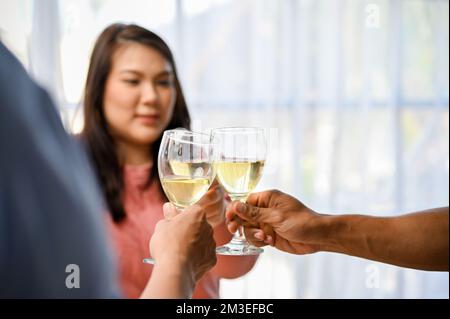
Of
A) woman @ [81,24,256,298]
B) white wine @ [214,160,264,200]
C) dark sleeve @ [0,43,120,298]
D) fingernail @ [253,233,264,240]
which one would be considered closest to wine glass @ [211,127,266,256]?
white wine @ [214,160,264,200]

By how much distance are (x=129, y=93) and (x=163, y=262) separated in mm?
755

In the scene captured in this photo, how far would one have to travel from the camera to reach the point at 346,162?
2037mm

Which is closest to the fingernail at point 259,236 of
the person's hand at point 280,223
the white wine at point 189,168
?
the person's hand at point 280,223

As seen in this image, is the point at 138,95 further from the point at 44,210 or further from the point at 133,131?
the point at 44,210

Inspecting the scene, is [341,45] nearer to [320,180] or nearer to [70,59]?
[320,180]

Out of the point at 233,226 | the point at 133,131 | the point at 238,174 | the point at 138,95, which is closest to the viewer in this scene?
the point at 238,174

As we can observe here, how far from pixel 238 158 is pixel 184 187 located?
89mm

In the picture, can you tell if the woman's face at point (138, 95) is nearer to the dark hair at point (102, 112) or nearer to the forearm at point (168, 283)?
the dark hair at point (102, 112)

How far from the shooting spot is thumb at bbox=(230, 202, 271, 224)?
2.91ft

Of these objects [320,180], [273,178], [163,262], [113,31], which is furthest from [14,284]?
[320,180]

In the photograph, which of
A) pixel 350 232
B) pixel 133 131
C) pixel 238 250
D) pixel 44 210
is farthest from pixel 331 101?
pixel 238 250

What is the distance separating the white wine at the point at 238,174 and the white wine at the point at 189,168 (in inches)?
1.2

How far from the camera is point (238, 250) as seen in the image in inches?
33.5

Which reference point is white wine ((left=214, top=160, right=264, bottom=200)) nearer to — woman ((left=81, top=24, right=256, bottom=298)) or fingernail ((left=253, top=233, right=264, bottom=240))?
fingernail ((left=253, top=233, right=264, bottom=240))
